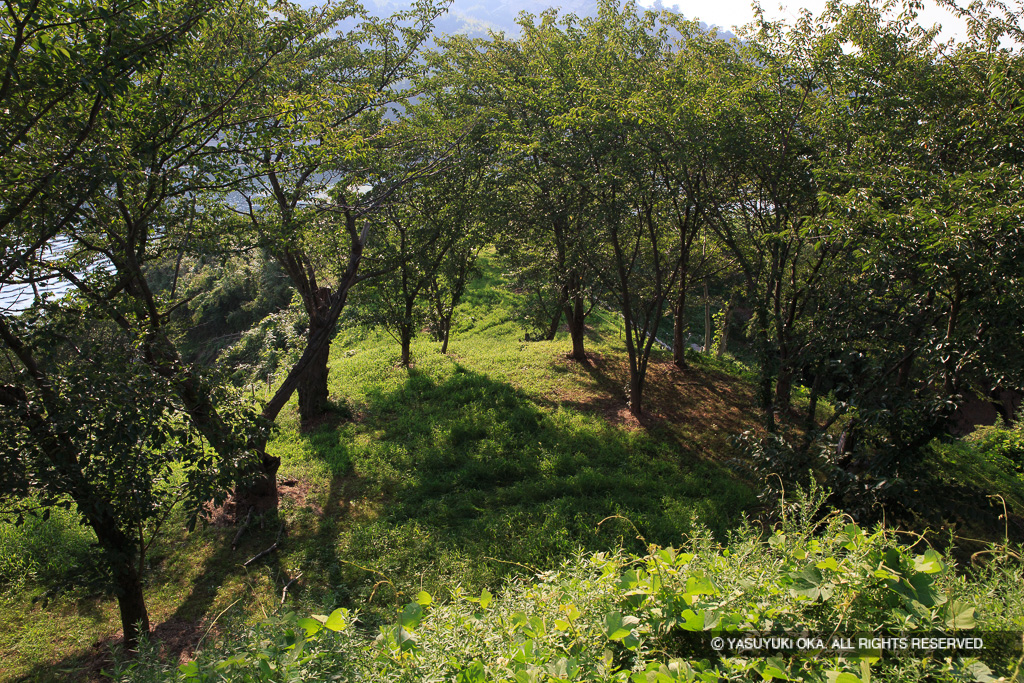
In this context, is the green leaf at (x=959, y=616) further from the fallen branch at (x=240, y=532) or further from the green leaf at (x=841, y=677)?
the fallen branch at (x=240, y=532)

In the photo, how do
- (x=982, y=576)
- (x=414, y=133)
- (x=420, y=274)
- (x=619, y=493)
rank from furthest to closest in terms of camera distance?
(x=420, y=274) < (x=414, y=133) < (x=619, y=493) < (x=982, y=576)

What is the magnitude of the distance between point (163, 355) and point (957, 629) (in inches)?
210

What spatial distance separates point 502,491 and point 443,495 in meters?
0.75

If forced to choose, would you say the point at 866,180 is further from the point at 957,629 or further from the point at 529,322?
the point at 529,322

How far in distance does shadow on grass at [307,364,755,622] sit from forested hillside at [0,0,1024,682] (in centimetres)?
6

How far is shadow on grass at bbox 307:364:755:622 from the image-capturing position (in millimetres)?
5602

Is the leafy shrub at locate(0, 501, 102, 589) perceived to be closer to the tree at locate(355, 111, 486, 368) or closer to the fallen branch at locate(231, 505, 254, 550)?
the fallen branch at locate(231, 505, 254, 550)

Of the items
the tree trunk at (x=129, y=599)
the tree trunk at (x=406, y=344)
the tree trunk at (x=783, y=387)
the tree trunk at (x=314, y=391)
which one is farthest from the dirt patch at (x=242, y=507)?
the tree trunk at (x=783, y=387)

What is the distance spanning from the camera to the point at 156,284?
1833cm

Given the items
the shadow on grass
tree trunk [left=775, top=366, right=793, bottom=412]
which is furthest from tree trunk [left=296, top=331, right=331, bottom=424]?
tree trunk [left=775, top=366, right=793, bottom=412]

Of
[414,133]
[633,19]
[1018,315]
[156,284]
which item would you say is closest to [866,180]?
[1018,315]

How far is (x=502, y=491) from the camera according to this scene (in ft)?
22.8

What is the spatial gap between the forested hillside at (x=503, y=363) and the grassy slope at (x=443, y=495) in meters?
0.05

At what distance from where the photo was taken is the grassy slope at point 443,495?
5066 millimetres
